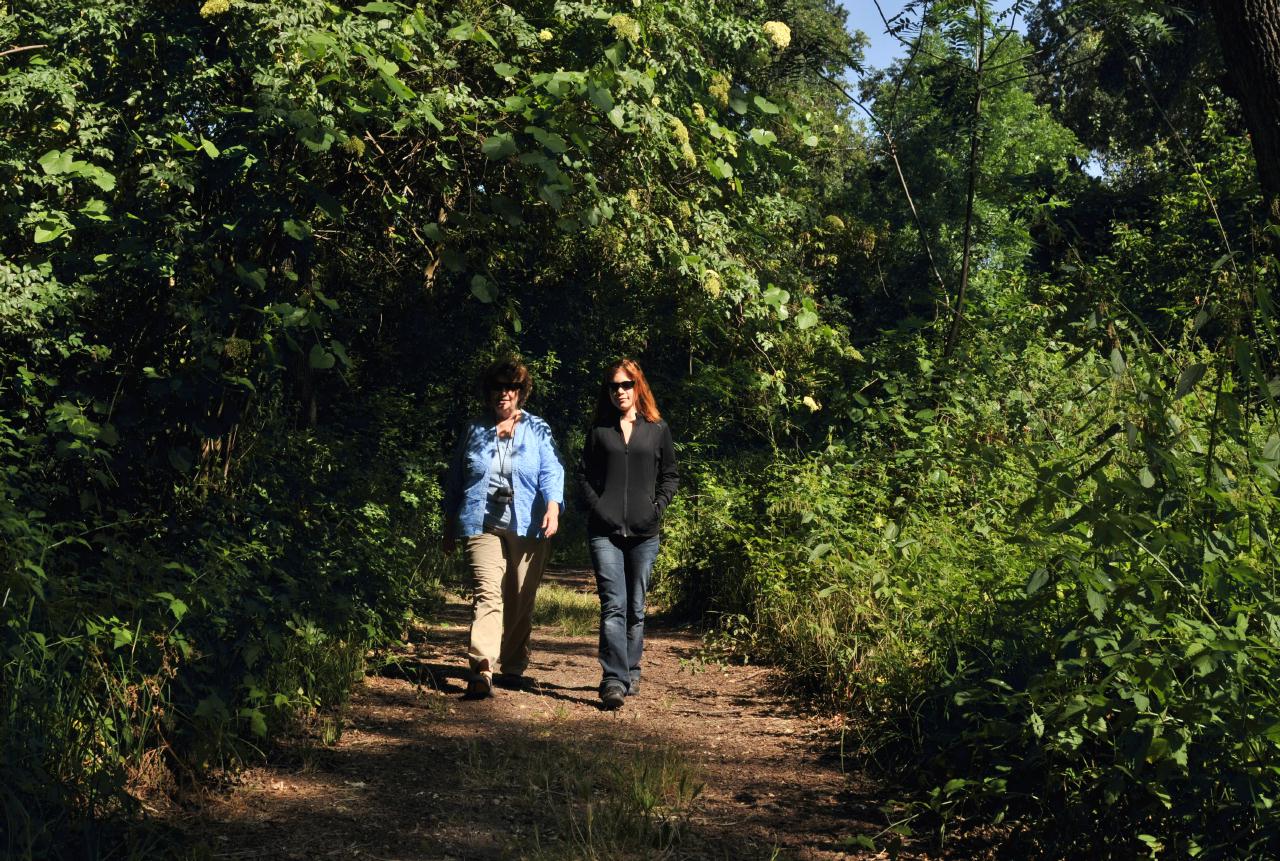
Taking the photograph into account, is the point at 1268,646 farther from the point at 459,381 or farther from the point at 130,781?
the point at 459,381

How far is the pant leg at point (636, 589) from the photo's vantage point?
7.27m

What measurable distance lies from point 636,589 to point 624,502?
566 millimetres

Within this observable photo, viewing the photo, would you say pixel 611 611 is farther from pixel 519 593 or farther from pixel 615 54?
pixel 615 54

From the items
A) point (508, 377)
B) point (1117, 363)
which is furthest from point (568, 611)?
point (1117, 363)

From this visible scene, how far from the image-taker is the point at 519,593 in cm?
722

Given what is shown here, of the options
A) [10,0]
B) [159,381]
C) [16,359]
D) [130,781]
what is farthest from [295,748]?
[10,0]

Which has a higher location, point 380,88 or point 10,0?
point 10,0

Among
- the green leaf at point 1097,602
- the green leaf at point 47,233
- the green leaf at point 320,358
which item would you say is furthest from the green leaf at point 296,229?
the green leaf at point 1097,602

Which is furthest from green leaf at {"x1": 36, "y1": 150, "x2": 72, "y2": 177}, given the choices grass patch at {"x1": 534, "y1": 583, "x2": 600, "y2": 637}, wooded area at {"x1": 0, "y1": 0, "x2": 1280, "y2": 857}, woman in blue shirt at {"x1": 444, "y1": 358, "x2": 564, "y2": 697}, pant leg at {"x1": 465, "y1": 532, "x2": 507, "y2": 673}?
grass patch at {"x1": 534, "y1": 583, "x2": 600, "y2": 637}

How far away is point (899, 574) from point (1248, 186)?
3242mm

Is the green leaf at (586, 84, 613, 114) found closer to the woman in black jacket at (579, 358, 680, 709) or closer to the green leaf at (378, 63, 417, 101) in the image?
the green leaf at (378, 63, 417, 101)

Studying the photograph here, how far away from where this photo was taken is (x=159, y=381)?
5359 millimetres

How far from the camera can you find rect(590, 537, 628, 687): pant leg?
7090mm

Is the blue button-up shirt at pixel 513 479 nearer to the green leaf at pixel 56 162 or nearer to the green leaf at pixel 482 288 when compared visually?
the green leaf at pixel 482 288
